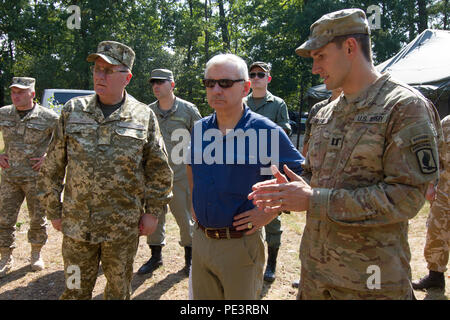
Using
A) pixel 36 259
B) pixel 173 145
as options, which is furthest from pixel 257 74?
pixel 36 259

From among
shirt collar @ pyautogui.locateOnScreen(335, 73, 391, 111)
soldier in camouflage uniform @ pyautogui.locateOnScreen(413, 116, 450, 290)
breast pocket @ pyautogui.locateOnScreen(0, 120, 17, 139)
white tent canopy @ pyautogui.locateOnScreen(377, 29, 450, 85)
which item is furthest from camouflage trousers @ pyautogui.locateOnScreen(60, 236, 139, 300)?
white tent canopy @ pyautogui.locateOnScreen(377, 29, 450, 85)

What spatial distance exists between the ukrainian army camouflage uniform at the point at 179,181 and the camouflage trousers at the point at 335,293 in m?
2.55

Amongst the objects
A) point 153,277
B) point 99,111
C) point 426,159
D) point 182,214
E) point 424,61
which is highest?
point 424,61

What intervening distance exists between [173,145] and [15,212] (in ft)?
6.79

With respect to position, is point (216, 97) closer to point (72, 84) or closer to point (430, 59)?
point (430, 59)

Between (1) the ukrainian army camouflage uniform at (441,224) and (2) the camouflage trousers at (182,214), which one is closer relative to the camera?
(1) the ukrainian army camouflage uniform at (441,224)

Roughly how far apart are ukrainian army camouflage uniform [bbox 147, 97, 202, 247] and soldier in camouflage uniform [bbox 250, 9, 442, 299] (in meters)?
2.63

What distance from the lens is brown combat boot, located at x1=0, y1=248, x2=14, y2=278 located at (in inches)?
164

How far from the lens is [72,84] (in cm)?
2594

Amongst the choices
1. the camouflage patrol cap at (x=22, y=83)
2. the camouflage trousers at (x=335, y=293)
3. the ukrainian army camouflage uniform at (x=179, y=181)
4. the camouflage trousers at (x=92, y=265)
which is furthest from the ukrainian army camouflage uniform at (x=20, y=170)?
the camouflage trousers at (x=335, y=293)

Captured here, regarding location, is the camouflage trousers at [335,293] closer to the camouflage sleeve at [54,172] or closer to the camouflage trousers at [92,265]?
the camouflage trousers at [92,265]

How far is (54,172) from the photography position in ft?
8.91

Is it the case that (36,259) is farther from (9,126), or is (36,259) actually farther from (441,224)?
(441,224)

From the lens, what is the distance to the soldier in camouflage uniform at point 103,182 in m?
2.61
